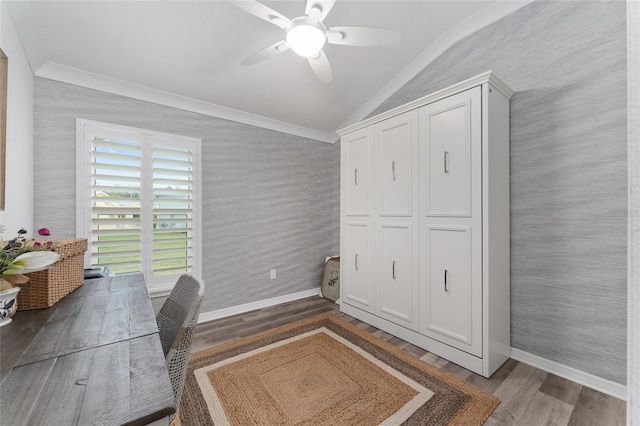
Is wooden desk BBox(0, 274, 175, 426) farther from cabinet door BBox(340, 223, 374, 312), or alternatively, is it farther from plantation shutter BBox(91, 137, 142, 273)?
cabinet door BBox(340, 223, 374, 312)

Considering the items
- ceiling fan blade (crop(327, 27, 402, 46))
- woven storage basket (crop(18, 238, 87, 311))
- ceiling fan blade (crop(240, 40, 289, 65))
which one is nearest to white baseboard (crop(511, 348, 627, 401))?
ceiling fan blade (crop(327, 27, 402, 46))

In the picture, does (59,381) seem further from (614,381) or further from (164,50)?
(614,381)

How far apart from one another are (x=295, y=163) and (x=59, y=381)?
306cm

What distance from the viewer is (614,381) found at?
1.68 metres

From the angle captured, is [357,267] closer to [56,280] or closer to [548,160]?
[548,160]

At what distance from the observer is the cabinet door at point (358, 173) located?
273 cm

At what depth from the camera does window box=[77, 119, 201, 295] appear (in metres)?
2.22

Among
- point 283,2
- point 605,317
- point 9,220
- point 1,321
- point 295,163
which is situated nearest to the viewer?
point 1,321

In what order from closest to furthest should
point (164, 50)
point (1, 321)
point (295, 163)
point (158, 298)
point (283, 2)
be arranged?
point (1, 321)
point (283, 2)
point (164, 50)
point (158, 298)
point (295, 163)

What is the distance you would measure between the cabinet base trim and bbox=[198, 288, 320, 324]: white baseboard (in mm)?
858

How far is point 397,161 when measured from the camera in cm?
245

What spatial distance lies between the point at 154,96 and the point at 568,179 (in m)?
3.52

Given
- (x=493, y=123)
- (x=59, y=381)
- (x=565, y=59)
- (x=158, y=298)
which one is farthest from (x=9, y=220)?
(x=565, y=59)

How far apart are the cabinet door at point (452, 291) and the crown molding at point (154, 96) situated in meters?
2.23
